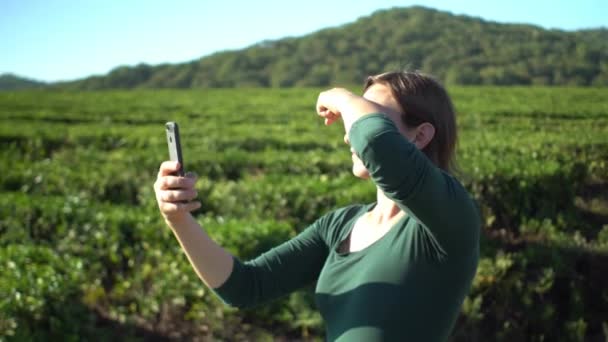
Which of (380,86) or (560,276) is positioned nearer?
(380,86)

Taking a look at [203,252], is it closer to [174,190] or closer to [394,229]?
[174,190]

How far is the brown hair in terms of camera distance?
5.25 ft

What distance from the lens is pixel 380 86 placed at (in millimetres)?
1646

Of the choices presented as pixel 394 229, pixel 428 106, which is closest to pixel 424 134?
pixel 428 106

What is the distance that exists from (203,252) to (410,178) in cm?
70

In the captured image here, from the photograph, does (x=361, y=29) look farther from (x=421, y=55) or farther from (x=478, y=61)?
(x=478, y=61)

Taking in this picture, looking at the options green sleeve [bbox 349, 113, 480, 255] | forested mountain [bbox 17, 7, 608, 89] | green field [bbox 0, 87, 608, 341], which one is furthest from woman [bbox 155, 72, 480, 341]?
green field [bbox 0, 87, 608, 341]

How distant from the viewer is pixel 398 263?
1.55 m

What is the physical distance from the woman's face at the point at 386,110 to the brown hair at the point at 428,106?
1 cm

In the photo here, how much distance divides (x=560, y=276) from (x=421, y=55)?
2.27m

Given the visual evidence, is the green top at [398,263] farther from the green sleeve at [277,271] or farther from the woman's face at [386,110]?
the woman's face at [386,110]

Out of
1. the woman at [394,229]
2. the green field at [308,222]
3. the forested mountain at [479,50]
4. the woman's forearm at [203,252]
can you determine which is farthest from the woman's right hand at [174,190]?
the green field at [308,222]

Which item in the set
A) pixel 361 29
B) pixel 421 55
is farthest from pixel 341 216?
pixel 361 29

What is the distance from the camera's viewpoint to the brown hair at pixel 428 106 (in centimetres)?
160
